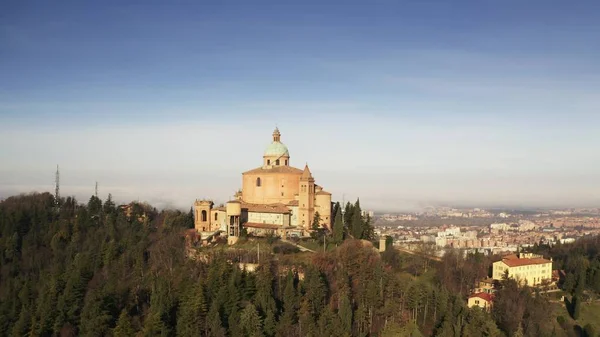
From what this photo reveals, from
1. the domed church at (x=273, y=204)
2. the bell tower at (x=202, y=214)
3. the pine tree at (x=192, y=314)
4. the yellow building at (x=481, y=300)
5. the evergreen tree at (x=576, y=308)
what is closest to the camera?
the pine tree at (x=192, y=314)

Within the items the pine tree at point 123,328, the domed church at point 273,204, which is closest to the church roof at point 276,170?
the domed church at point 273,204

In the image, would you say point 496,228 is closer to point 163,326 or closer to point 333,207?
point 333,207

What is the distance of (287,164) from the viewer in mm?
62062

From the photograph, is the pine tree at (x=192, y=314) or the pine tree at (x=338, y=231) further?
the pine tree at (x=338, y=231)

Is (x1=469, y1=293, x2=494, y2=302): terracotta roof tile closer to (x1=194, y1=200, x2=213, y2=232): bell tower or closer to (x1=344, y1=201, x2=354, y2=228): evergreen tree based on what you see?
(x1=344, y1=201, x2=354, y2=228): evergreen tree

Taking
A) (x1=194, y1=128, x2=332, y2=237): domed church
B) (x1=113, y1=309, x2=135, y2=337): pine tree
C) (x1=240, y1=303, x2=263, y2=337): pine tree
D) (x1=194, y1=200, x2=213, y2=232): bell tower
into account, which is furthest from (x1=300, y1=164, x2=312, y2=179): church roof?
(x1=113, y1=309, x2=135, y2=337): pine tree

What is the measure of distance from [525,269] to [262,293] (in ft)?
87.3

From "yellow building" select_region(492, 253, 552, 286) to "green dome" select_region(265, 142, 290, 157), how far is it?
22536mm

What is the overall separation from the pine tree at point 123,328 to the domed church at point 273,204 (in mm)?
15284

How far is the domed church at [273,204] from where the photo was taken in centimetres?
5600

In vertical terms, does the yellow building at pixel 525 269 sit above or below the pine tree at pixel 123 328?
above

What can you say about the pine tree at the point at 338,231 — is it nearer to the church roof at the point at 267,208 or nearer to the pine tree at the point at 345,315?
the church roof at the point at 267,208

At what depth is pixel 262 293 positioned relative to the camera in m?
43.0

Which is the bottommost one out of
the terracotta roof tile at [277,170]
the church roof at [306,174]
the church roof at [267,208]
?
the church roof at [267,208]
